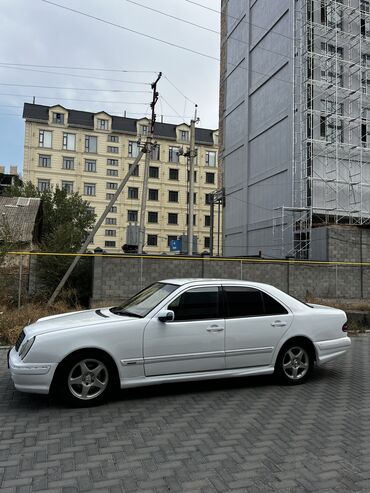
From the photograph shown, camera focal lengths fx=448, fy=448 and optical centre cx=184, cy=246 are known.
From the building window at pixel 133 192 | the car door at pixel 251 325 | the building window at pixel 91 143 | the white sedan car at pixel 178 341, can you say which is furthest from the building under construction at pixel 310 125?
the building window at pixel 91 143

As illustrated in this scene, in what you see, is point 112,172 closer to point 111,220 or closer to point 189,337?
point 111,220

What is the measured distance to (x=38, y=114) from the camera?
62719mm

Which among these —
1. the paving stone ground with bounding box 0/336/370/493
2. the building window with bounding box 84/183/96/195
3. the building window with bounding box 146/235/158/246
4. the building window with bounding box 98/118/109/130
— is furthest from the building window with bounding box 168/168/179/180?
the paving stone ground with bounding box 0/336/370/493

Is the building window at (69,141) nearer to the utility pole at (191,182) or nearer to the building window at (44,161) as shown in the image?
the building window at (44,161)

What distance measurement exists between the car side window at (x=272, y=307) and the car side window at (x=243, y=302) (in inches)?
2.6

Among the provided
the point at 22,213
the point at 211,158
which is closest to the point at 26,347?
the point at 22,213

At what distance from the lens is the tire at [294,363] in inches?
249

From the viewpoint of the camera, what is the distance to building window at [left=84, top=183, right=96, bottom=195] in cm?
6468

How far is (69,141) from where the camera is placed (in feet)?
211

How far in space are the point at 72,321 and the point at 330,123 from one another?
24.7 m

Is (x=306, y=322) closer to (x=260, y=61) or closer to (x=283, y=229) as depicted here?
(x=283, y=229)

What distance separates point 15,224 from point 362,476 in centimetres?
2074

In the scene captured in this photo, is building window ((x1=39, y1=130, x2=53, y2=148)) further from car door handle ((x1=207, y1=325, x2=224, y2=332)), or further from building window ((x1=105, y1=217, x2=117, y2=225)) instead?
car door handle ((x1=207, y1=325, x2=224, y2=332))

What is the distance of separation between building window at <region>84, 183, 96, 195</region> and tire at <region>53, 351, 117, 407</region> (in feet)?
201
